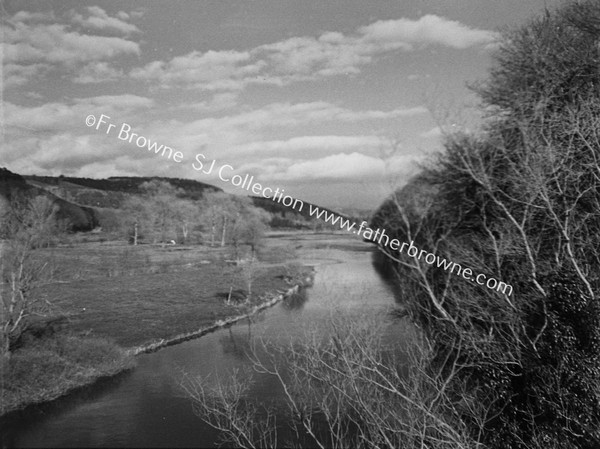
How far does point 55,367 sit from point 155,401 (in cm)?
480

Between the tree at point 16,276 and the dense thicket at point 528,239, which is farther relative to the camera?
the tree at point 16,276

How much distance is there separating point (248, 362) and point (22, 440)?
8252 mm

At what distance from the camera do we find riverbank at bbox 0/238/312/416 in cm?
1614

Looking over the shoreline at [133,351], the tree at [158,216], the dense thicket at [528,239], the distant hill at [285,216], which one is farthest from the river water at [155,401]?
the distant hill at [285,216]

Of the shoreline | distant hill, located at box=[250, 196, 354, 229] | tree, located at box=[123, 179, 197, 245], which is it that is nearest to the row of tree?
tree, located at box=[123, 179, 197, 245]

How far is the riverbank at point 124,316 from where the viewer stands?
16141 millimetres

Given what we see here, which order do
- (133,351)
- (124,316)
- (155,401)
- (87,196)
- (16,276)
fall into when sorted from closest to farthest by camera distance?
(155,401)
(16,276)
(133,351)
(124,316)
(87,196)

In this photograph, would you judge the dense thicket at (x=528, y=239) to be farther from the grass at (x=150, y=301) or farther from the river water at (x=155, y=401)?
the grass at (x=150, y=301)

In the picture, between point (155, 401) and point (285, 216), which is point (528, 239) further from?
point (285, 216)

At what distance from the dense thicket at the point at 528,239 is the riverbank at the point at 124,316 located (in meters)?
12.4

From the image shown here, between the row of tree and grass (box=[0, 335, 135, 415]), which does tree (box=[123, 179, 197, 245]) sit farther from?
grass (box=[0, 335, 135, 415])

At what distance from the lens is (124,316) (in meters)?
24.9

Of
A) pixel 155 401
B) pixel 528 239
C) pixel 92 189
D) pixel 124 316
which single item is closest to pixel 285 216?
pixel 92 189

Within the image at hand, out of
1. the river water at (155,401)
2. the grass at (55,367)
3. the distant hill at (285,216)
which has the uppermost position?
the distant hill at (285,216)
